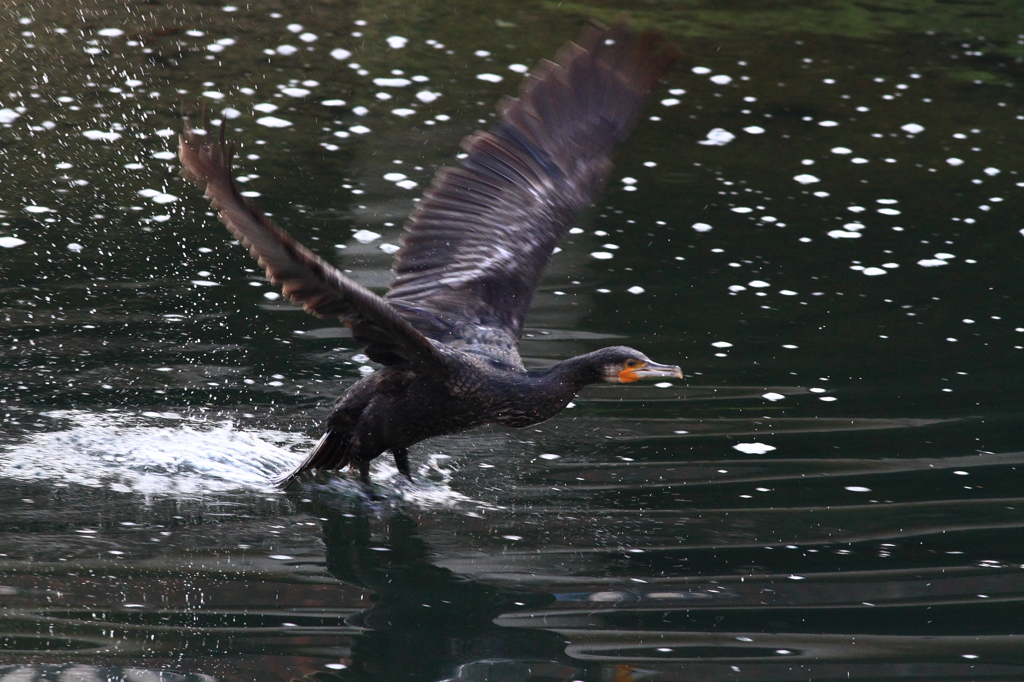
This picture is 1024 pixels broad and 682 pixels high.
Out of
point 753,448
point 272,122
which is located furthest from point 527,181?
point 272,122

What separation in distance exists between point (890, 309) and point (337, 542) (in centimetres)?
398

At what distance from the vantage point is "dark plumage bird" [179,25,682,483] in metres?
5.22

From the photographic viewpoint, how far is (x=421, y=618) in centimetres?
450

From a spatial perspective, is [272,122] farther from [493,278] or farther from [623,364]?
[623,364]

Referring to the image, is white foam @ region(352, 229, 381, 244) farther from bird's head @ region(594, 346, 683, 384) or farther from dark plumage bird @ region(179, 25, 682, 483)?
bird's head @ region(594, 346, 683, 384)

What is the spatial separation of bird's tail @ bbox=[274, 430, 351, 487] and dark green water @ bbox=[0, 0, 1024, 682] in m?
0.09

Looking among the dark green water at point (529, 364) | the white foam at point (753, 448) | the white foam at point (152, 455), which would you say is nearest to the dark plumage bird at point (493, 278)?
the white foam at point (152, 455)

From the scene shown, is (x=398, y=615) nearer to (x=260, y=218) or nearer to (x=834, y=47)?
(x=260, y=218)

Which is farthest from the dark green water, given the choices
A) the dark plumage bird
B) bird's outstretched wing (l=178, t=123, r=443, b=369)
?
bird's outstretched wing (l=178, t=123, r=443, b=369)

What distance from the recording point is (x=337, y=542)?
16.5 ft

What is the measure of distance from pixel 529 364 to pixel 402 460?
4.30 ft

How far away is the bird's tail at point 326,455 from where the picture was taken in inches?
215

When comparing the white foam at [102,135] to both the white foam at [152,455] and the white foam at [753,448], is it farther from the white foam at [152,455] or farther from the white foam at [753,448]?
the white foam at [753,448]

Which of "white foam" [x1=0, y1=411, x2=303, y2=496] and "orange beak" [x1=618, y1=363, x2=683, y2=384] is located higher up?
"orange beak" [x1=618, y1=363, x2=683, y2=384]
